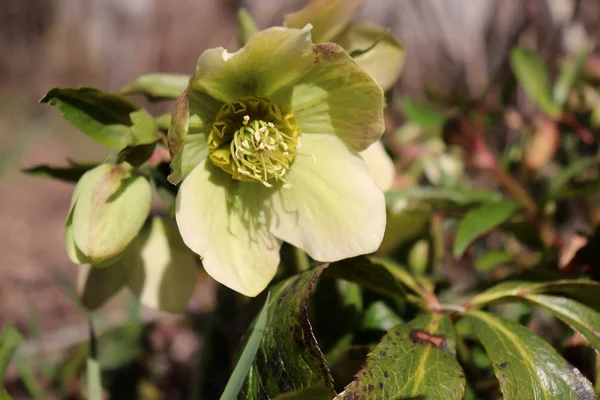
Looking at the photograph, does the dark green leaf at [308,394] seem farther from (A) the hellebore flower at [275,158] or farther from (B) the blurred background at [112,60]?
(B) the blurred background at [112,60]

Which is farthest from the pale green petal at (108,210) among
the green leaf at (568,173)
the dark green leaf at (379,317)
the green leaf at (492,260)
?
the green leaf at (568,173)

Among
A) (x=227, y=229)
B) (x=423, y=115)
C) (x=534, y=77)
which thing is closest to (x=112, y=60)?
(x=423, y=115)

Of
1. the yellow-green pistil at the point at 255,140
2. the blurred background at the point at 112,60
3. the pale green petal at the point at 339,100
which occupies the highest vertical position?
the pale green petal at the point at 339,100

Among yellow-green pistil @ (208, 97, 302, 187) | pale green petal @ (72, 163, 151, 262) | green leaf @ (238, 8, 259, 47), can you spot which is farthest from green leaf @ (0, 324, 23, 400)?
green leaf @ (238, 8, 259, 47)

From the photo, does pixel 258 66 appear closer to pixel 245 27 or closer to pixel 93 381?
pixel 245 27

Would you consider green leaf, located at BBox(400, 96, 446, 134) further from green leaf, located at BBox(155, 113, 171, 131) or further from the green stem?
green leaf, located at BBox(155, 113, 171, 131)

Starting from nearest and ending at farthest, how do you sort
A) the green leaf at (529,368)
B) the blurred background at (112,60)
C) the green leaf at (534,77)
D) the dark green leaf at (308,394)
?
the dark green leaf at (308,394) < the green leaf at (529,368) < the green leaf at (534,77) < the blurred background at (112,60)

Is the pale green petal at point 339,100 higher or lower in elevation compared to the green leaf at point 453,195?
higher
